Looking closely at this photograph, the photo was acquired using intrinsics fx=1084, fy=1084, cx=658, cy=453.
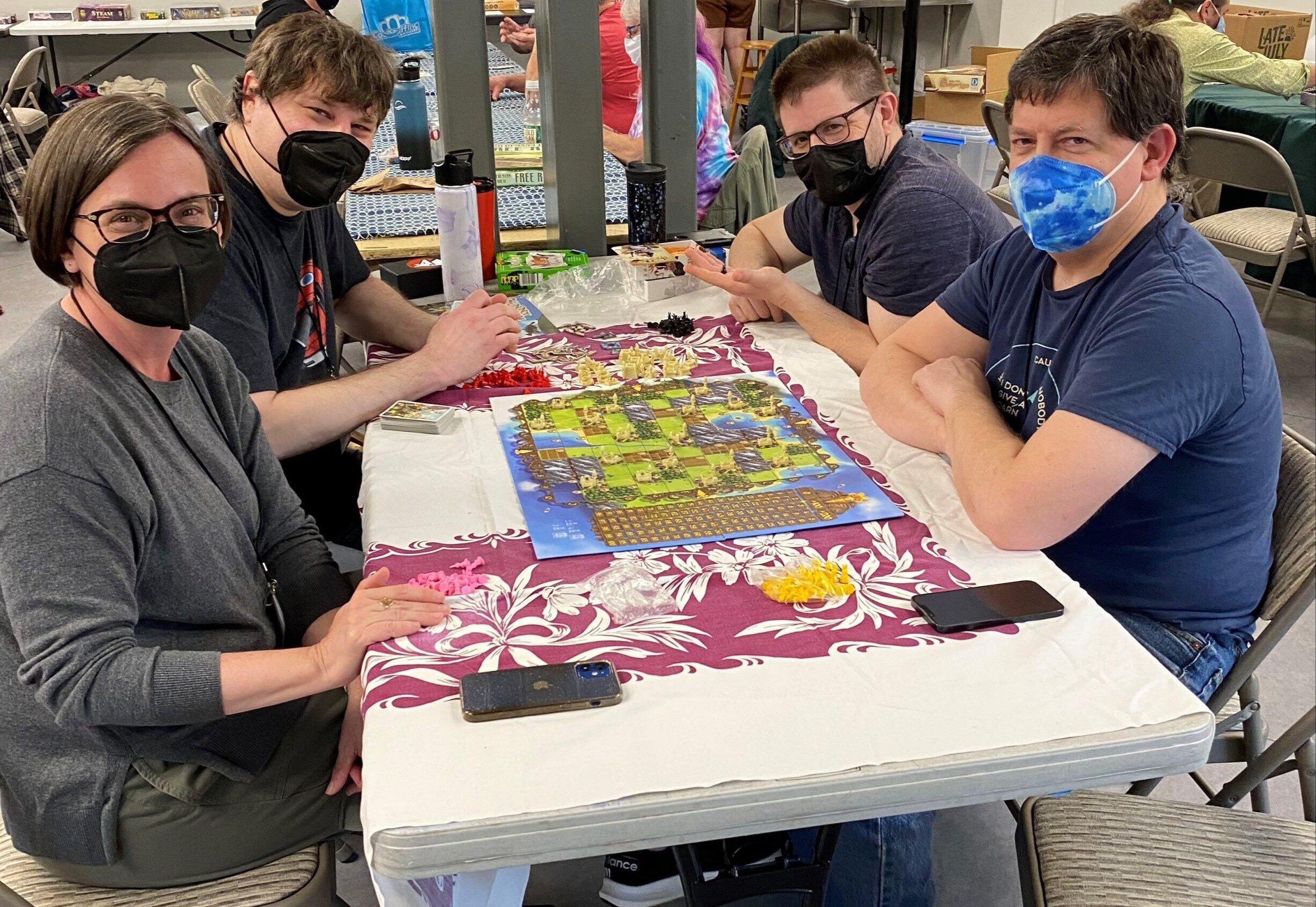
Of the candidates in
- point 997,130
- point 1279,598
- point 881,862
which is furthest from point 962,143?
point 881,862

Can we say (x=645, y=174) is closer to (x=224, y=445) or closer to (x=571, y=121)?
(x=571, y=121)

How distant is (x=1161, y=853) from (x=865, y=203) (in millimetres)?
1406

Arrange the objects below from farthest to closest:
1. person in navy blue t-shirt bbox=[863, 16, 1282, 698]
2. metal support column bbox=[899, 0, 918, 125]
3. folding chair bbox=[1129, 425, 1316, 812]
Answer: metal support column bbox=[899, 0, 918, 125]
folding chair bbox=[1129, 425, 1316, 812]
person in navy blue t-shirt bbox=[863, 16, 1282, 698]

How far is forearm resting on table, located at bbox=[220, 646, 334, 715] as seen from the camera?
3.94 feet

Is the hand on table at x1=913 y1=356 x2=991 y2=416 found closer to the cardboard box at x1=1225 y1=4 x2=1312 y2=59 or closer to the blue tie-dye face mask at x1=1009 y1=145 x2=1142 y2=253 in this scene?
the blue tie-dye face mask at x1=1009 y1=145 x2=1142 y2=253

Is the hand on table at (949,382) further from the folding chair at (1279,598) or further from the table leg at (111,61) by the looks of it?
the table leg at (111,61)

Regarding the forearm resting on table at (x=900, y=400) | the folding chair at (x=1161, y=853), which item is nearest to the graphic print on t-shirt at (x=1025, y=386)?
the forearm resting on table at (x=900, y=400)

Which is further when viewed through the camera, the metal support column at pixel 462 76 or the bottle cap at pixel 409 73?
the bottle cap at pixel 409 73

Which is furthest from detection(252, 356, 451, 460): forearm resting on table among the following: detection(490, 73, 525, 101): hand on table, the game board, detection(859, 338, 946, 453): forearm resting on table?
detection(490, 73, 525, 101): hand on table

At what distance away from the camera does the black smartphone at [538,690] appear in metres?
1.06

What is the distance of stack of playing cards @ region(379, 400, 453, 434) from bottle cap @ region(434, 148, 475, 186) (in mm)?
688

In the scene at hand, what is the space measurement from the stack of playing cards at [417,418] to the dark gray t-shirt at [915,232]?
903 millimetres

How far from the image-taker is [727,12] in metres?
8.18

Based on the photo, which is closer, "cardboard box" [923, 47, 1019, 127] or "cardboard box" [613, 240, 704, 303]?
"cardboard box" [613, 240, 704, 303]
